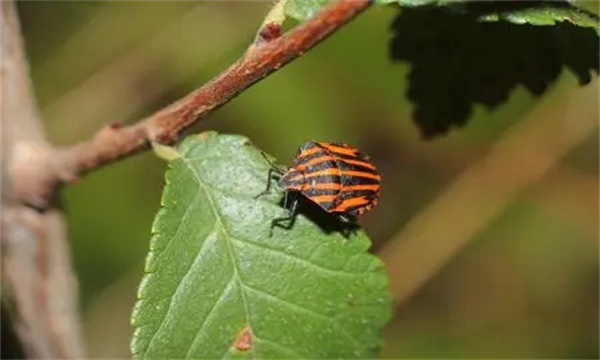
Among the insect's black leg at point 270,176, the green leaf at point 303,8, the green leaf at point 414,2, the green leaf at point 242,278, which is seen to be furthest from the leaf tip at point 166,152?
the green leaf at point 414,2

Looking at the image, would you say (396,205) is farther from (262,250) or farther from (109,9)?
(262,250)

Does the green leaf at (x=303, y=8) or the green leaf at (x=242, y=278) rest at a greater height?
the green leaf at (x=303, y=8)

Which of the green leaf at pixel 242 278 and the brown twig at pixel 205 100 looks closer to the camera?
the brown twig at pixel 205 100

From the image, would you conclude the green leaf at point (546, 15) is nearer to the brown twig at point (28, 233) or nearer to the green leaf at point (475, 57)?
the green leaf at point (475, 57)

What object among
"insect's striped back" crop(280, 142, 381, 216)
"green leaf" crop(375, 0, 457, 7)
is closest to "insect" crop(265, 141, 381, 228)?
"insect's striped back" crop(280, 142, 381, 216)

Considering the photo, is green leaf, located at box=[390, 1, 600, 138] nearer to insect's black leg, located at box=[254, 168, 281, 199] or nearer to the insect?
the insect

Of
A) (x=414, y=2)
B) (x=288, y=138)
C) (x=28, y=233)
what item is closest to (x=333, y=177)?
(x=414, y=2)

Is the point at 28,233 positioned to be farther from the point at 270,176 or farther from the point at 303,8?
the point at 303,8
